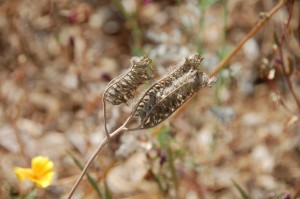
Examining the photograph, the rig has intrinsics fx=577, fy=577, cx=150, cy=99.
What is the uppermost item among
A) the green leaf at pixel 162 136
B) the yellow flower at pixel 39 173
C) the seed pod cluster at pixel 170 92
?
the yellow flower at pixel 39 173

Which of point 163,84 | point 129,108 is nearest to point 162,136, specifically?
point 129,108

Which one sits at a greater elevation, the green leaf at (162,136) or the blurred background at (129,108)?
the blurred background at (129,108)

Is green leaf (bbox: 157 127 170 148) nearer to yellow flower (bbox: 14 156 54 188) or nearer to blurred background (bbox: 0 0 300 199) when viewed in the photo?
blurred background (bbox: 0 0 300 199)

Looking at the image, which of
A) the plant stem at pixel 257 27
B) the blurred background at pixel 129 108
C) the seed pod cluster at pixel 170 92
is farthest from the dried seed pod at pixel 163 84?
the blurred background at pixel 129 108

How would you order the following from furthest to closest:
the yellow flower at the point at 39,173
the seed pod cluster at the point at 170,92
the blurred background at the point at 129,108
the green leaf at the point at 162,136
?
the blurred background at the point at 129,108 → the green leaf at the point at 162,136 → the yellow flower at the point at 39,173 → the seed pod cluster at the point at 170,92

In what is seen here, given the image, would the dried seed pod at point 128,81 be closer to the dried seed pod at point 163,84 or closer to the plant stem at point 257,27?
the dried seed pod at point 163,84

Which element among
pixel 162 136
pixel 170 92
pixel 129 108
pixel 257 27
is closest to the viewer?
pixel 170 92

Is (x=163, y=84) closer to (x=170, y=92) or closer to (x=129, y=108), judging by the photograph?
→ (x=170, y=92)

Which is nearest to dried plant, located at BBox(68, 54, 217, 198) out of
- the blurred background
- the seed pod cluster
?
the seed pod cluster
